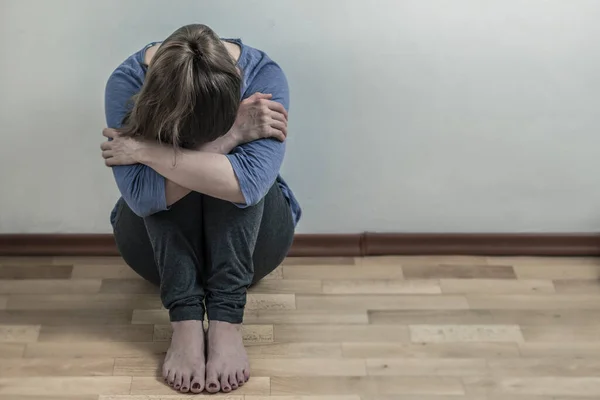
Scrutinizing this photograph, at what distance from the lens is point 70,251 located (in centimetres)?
190

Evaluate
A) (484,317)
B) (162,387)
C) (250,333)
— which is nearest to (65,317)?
(162,387)

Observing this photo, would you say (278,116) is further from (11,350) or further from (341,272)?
(11,350)

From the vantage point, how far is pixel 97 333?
167 cm

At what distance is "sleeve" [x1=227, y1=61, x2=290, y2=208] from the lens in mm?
1426

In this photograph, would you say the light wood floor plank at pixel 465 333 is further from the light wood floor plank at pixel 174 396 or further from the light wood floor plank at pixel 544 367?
the light wood floor plank at pixel 174 396

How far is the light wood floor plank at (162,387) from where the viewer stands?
5.03 feet

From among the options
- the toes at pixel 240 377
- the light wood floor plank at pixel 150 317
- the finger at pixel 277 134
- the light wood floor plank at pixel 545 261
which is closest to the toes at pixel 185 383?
the toes at pixel 240 377

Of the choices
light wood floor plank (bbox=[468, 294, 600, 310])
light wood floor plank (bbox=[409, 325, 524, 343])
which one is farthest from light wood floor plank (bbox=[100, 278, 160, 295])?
light wood floor plank (bbox=[468, 294, 600, 310])

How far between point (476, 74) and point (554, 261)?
570 mm

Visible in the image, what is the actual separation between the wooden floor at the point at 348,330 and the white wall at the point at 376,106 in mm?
129

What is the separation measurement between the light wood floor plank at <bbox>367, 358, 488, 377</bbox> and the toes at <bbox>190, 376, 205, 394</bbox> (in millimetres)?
355

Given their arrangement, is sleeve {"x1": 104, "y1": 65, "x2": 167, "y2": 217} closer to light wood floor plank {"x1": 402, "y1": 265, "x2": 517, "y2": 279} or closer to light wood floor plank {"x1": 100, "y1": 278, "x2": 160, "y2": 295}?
light wood floor plank {"x1": 100, "y1": 278, "x2": 160, "y2": 295}

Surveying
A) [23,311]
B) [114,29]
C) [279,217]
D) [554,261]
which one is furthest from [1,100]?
[554,261]

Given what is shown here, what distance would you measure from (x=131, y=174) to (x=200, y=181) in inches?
5.6
